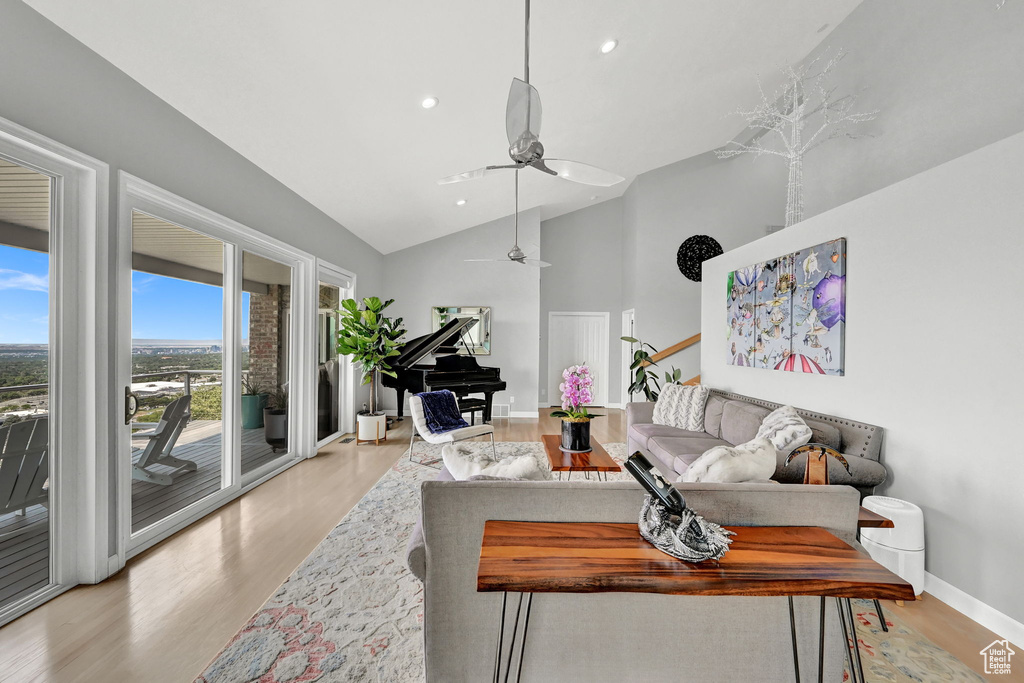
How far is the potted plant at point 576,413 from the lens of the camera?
335 centimetres

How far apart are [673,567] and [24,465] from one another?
Answer: 107 inches

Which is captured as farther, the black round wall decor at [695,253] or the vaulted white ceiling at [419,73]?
the black round wall decor at [695,253]

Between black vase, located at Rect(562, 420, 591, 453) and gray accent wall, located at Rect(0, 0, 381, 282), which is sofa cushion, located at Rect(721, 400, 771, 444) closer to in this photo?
black vase, located at Rect(562, 420, 591, 453)

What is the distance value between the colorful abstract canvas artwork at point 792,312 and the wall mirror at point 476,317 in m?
3.84

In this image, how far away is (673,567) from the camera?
1163 mm

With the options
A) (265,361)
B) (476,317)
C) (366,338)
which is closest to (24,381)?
(265,361)

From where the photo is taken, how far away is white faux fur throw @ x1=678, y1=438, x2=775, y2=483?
1895 millimetres

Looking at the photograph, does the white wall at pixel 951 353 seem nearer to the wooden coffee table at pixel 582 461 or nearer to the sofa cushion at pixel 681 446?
the sofa cushion at pixel 681 446

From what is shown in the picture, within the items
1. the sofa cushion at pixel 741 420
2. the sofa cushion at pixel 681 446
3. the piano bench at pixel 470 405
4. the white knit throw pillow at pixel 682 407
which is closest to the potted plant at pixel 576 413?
the sofa cushion at pixel 681 446

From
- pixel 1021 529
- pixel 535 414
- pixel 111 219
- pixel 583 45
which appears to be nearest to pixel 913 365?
pixel 1021 529

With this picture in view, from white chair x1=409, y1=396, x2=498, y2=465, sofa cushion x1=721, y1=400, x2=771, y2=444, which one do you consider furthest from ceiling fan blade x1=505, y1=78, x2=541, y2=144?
white chair x1=409, y1=396, x2=498, y2=465

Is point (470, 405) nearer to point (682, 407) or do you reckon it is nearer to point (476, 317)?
point (476, 317)

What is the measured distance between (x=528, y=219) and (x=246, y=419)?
5126 mm

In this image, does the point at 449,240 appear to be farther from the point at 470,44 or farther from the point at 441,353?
the point at 470,44
